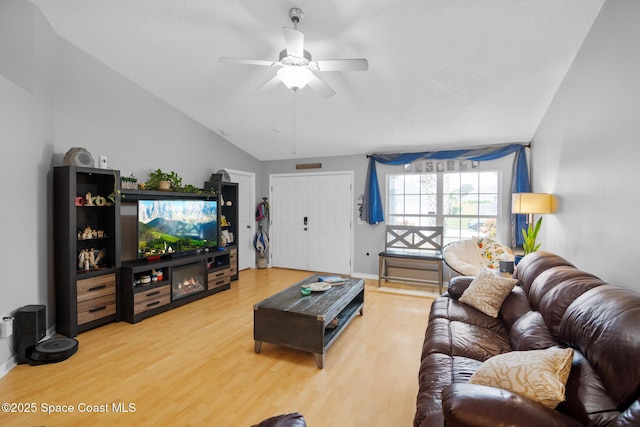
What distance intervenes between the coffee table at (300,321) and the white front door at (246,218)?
133 inches

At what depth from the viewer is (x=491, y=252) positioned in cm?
432

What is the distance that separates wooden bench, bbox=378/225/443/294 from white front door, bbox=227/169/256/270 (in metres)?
2.76

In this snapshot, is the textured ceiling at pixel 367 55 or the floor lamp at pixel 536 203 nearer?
the textured ceiling at pixel 367 55

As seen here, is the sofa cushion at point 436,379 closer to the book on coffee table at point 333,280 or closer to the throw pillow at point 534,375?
the throw pillow at point 534,375

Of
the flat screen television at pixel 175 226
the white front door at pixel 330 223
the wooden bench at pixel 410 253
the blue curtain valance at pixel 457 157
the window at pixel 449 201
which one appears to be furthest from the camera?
the white front door at pixel 330 223

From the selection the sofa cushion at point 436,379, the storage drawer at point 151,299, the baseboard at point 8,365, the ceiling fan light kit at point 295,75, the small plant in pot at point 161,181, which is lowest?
the baseboard at point 8,365

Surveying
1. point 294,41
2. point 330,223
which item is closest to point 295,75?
point 294,41

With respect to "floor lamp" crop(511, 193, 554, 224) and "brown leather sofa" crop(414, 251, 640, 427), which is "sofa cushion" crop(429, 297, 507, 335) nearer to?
"brown leather sofa" crop(414, 251, 640, 427)

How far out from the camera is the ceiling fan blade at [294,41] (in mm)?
2170

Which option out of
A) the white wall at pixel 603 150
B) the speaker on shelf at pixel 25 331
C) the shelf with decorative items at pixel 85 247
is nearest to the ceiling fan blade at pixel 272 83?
the shelf with decorative items at pixel 85 247

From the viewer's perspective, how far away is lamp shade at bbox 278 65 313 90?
2.48m

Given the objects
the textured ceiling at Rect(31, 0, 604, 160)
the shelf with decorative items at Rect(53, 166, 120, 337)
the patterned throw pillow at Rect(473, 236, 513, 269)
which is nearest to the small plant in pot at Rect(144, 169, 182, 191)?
the shelf with decorative items at Rect(53, 166, 120, 337)

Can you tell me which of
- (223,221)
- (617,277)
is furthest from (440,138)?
(223,221)

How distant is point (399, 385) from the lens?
232 cm
